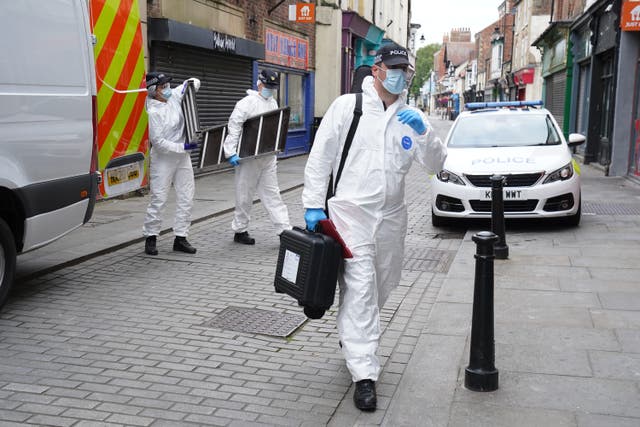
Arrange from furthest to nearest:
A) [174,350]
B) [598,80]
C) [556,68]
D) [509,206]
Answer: [556,68] → [598,80] → [509,206] → [174,350]

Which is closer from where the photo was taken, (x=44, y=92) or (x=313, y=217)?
(x=313, y=217)

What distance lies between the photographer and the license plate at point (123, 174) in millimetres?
6617

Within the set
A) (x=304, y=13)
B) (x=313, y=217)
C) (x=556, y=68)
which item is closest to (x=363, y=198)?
(x=313, y=217)

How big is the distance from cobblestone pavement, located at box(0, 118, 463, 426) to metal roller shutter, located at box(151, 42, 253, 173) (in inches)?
265

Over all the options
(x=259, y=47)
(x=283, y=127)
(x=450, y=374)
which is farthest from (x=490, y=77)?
(x=450, y=374)

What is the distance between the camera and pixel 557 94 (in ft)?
90.1

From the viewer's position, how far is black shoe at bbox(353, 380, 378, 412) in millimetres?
3711

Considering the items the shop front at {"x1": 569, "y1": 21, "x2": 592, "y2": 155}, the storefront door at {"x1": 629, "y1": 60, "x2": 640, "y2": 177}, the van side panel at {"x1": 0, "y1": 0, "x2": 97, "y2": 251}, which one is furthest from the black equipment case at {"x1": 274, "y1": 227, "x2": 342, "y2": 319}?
the shop front at {"x1": 569, "y1": 21, "x2": 592, "y2": 155}

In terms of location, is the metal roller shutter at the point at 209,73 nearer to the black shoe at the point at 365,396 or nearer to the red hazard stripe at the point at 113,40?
the red hazard stripe at the point at 113,40

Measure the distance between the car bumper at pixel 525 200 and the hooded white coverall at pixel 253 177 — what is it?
2231 mm

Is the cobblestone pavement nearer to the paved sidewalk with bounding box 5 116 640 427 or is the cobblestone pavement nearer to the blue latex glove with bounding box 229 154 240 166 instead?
the paved sidewalk with bounding box 5 116 640 427

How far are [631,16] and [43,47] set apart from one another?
39.8ft

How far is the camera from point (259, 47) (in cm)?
1727

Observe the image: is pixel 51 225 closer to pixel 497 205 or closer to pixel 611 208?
pixel 497 205
